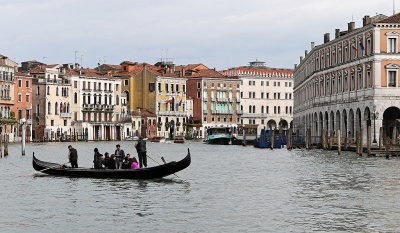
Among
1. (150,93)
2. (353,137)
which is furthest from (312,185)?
(150,93)

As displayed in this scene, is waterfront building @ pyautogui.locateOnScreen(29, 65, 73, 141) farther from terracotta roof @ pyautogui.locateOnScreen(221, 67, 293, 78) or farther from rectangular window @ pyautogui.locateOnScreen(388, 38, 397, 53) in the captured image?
rectangular window @ pyautogui.locateOnScreen(388, 38, 397, 53)

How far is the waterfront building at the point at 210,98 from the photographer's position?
11162 cm

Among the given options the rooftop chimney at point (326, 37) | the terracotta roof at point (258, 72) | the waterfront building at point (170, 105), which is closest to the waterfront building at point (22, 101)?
the waterfront building at point (170, 105)

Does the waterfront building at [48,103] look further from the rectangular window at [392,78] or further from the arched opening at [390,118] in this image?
the rectangular window at [392,78]

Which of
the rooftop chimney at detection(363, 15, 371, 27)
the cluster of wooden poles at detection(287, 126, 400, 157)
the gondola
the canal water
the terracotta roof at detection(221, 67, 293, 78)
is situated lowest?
the canal water

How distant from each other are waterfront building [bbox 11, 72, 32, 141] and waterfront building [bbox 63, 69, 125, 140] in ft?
26.5

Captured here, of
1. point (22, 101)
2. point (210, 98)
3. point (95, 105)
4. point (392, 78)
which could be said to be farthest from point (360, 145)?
point (210, 98)

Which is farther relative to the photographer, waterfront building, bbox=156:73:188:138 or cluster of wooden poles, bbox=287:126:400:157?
waterfront building, bbox=156:73:188:138

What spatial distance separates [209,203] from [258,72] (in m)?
102

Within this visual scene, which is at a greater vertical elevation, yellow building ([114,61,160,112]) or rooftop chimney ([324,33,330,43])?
rooftop chimney ([324,33,330,43])

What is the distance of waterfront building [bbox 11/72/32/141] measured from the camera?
3358 inches

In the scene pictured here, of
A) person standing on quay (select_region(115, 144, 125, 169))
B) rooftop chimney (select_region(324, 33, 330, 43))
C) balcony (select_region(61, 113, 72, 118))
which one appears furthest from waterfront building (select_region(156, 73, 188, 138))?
person standing on quay (select_region(115, 144, 125, 169))

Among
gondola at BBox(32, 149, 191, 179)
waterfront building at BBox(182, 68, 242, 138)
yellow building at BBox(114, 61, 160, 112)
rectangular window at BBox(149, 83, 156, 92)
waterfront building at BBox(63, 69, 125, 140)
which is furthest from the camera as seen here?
waterfront building at BBox(182, 68, 242, 138)

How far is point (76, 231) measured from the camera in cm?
1583
